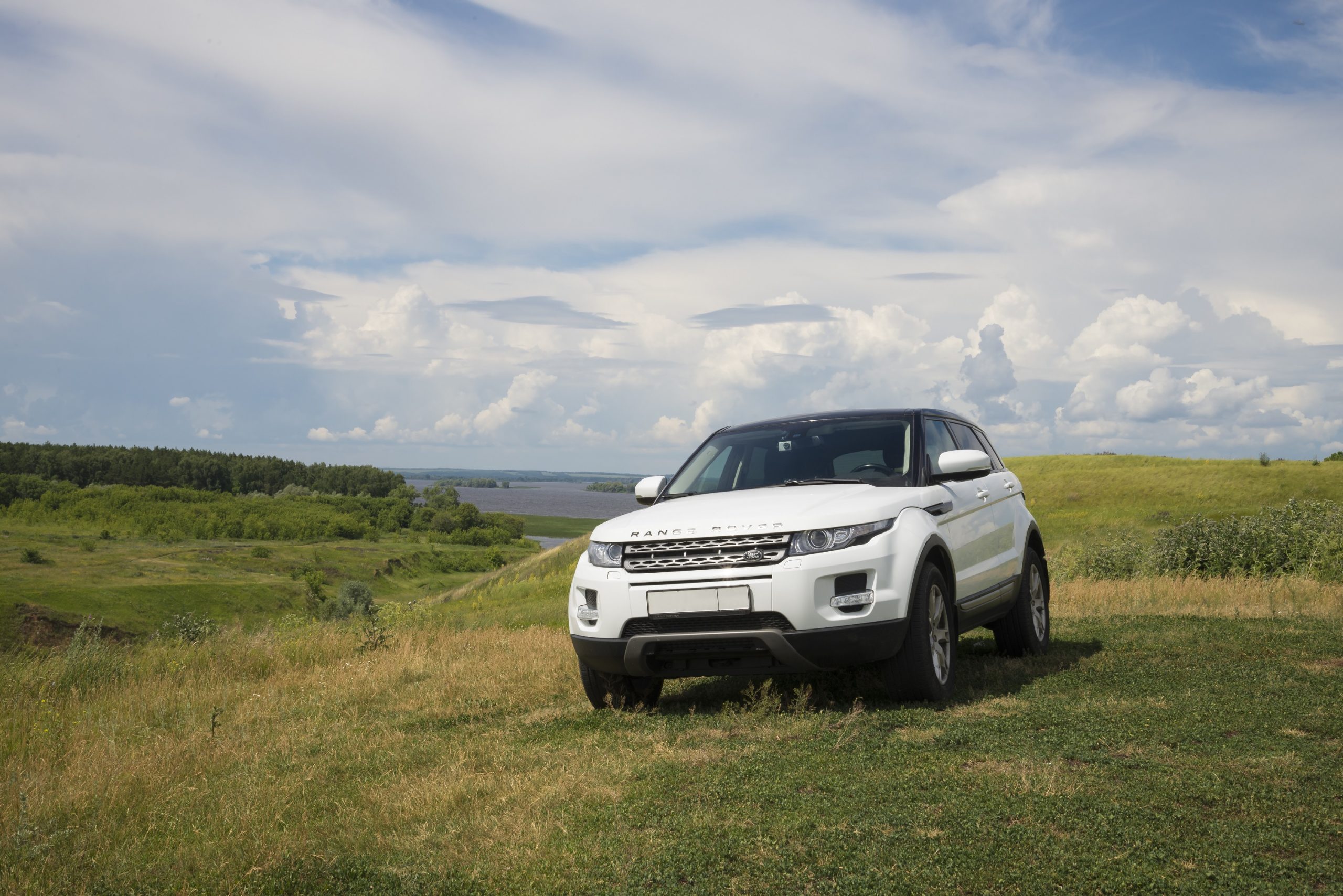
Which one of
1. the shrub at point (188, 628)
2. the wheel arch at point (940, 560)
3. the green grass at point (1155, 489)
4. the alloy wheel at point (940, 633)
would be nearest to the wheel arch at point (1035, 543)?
the wheel arch at point (940, 560)

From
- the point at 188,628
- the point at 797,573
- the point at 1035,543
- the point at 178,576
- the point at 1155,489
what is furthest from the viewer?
the point at 178,576

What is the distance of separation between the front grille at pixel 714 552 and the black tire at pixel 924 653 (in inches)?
36.5

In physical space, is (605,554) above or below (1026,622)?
above

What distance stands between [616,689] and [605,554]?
1047mm

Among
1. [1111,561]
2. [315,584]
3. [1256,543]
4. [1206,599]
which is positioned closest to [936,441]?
[1206,599]

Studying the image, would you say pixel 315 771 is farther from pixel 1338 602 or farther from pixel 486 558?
pixel 486 558

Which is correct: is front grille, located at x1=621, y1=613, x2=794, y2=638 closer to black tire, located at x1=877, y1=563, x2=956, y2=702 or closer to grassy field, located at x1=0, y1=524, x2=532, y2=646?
black tire, located at x1=877, y1=563, x2=956, y2=702

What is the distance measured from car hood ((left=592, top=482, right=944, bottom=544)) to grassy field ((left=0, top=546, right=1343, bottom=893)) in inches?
46.1

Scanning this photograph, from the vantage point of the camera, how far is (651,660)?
605 cm

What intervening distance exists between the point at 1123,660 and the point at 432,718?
5469 mm

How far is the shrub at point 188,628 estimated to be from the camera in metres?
12.1

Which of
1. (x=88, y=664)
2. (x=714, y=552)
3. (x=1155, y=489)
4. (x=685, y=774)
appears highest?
(x=714, y=552)

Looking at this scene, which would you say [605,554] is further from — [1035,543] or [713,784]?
[1035,543]

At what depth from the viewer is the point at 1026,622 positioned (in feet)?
28.1
